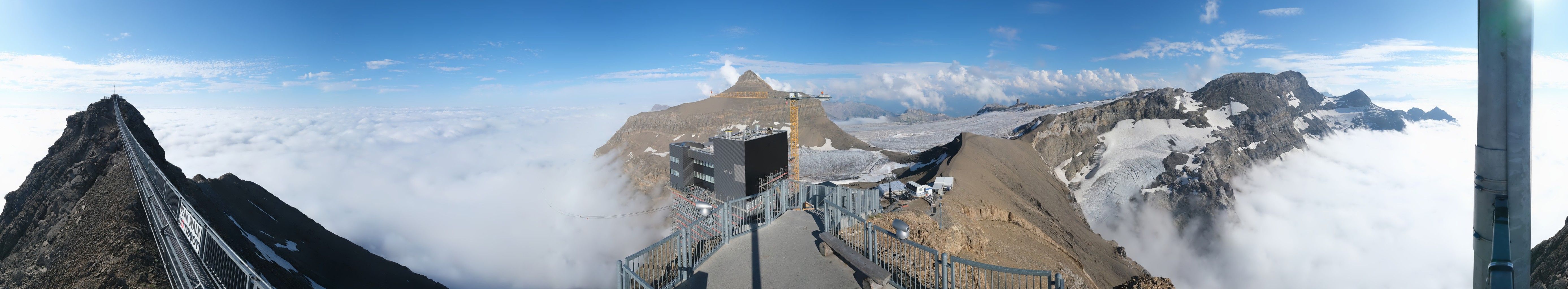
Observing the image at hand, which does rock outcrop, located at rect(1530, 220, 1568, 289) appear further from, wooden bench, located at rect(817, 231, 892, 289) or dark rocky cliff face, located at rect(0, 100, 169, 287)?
dark rocky cliff face, located at rect(0, 100, 169, 287)

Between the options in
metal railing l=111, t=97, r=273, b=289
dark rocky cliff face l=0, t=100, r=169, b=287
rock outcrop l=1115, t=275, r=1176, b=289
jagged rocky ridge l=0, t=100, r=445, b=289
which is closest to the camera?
metal railing l=111, t=97, r=273, b=289

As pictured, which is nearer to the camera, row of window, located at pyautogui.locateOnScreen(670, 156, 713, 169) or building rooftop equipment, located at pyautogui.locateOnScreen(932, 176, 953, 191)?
building rooftop equipment, located at pyautogui.locateOnScreen(932, 176, 953, 191)

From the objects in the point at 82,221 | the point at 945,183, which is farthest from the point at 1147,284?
the point at 82,221

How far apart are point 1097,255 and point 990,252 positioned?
17.7m

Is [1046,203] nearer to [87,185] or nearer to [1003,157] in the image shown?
[1003,157]

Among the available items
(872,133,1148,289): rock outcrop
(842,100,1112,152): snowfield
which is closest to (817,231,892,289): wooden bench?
(872,133,1148,289): rock outcrop

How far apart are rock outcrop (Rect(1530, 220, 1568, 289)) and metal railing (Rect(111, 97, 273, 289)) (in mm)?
23476

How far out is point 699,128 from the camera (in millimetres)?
119500

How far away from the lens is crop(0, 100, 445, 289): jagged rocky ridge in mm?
11453

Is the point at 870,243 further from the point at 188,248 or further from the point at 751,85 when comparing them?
the point at 751,85

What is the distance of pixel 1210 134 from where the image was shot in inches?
3243

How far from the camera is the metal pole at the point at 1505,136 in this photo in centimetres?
306

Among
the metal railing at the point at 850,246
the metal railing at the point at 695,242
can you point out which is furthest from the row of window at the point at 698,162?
the metal railing at the point at 850,246

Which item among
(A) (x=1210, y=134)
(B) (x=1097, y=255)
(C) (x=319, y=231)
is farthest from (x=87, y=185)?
(A) (x=1210, y=134)
